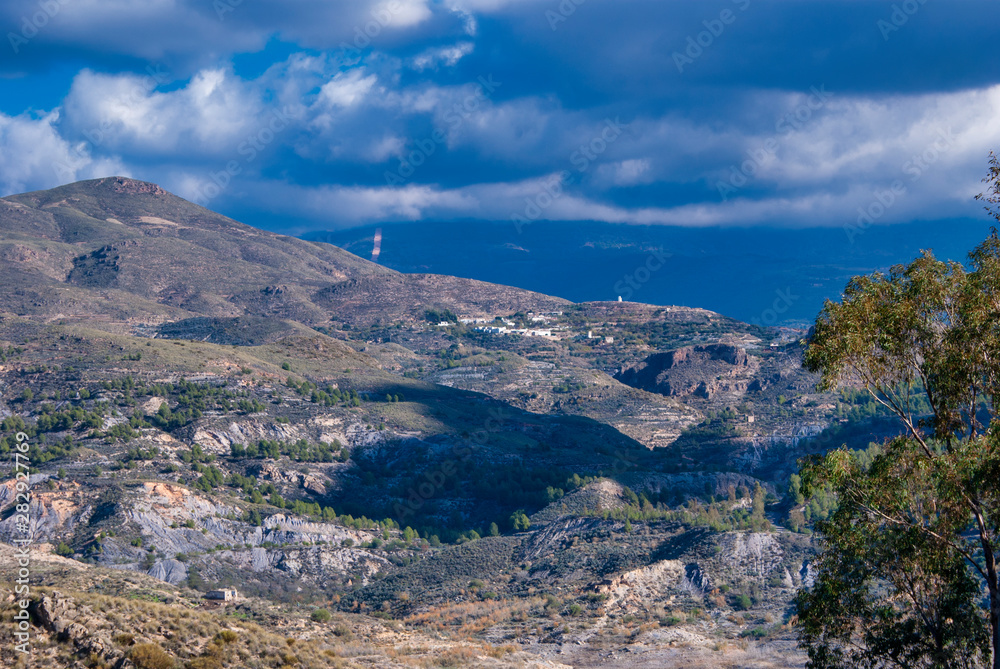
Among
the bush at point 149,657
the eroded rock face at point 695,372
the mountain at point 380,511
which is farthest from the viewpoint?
the eroded rock face at point 695,372

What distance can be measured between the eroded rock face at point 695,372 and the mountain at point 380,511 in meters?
13.2

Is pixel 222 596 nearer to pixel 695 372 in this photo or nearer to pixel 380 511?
pixel 380 511

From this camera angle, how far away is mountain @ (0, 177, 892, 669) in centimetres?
4691

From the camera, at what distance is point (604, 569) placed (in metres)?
68.4

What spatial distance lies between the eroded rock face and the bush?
15776 cm

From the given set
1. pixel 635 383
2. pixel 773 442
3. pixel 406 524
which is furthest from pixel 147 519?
pixel 635 383

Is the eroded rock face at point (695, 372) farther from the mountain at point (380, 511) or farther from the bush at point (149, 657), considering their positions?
the bush at point (149, 657)

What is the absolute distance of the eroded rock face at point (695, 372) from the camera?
18150 centimetres

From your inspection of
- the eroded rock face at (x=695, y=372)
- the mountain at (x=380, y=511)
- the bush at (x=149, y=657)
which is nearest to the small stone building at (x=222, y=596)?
the mountain at (x=380, y=511)

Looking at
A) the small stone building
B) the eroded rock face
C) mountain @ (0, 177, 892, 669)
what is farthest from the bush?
the eroded rock face

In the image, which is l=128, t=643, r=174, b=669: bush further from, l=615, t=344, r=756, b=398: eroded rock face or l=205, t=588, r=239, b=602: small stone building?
l=615, t=344, r=756, b=398: eroded rock face

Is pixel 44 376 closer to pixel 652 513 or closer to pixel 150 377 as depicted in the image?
pixel 150 377

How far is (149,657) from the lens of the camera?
28391mm

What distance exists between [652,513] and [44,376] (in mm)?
76430
